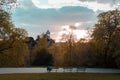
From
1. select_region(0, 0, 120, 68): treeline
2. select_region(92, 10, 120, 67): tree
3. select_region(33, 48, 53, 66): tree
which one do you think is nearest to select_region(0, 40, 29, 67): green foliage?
select_region(0, 0, 120, 68): treeline

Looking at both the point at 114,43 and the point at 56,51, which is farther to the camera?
the point at 56,51

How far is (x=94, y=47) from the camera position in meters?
90.1

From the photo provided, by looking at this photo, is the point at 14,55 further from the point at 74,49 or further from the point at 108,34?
the point at 74,49

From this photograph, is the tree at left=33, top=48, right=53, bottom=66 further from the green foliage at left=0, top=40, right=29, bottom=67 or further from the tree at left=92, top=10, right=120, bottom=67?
the green foliage at left=0, top=40, right=29, bottom=67

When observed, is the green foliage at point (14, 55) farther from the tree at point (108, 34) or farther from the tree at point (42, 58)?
the tree at point (42, 58)

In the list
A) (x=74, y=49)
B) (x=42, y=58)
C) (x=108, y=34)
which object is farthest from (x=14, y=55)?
(x=74, y=49)

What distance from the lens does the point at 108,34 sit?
285 ft

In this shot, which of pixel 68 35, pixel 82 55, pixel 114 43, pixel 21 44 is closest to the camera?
pixel 21 44

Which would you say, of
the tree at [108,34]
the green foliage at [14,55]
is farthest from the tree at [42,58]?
the green foliage at [14,55]

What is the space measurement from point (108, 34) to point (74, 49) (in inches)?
740

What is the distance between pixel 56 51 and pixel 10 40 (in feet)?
143

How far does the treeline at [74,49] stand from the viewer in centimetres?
7125

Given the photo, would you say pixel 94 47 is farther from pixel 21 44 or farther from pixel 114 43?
pixel 21 44

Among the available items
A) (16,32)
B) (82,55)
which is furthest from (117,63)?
(16,32)
